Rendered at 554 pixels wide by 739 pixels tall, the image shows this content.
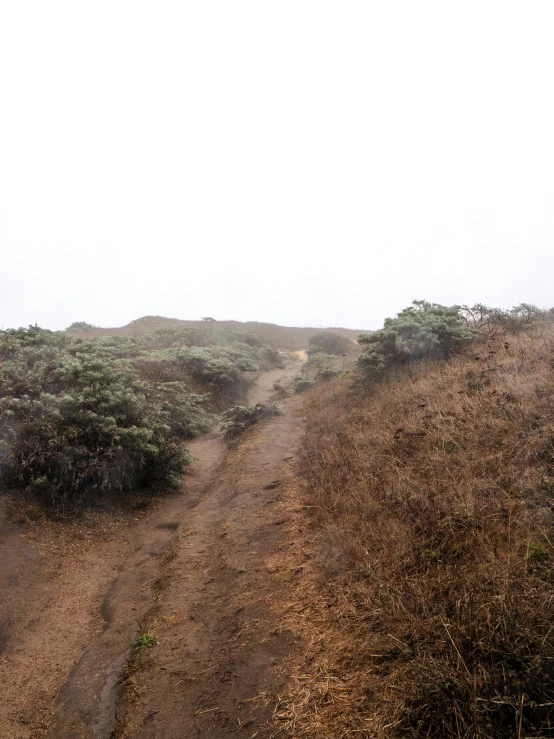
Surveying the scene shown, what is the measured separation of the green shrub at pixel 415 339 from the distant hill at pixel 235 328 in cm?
1879

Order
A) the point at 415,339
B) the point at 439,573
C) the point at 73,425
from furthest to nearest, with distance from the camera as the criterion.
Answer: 1. the point at 415,339
2. the point at 73,425
3. the point at 439,573

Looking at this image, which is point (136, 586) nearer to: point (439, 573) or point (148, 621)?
point (148, 621)

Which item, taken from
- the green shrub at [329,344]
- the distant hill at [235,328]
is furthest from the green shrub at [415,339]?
the distant hill at [235,328]

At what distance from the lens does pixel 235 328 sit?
32500 millimetres

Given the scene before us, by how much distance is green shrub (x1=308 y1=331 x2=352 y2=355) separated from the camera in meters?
29.1

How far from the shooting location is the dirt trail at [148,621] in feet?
12.0

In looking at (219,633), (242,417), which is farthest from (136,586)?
(242,417)

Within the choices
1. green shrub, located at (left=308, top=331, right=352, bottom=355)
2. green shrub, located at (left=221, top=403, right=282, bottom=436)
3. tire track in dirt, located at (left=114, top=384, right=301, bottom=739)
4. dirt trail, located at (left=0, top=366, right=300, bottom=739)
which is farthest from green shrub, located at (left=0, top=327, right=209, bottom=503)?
green shrub, located at (left=308, top=331, right=352, bottom=355)

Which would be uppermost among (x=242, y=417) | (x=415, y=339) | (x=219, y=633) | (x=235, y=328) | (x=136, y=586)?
(x=235, y=328)

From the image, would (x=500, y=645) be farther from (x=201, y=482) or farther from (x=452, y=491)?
(x=201, y=482)

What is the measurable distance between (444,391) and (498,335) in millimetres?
4201

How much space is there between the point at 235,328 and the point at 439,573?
2924 cm

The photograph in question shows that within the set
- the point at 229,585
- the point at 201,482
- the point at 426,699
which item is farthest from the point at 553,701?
the point at 201,482

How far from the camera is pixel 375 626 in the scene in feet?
12.4
